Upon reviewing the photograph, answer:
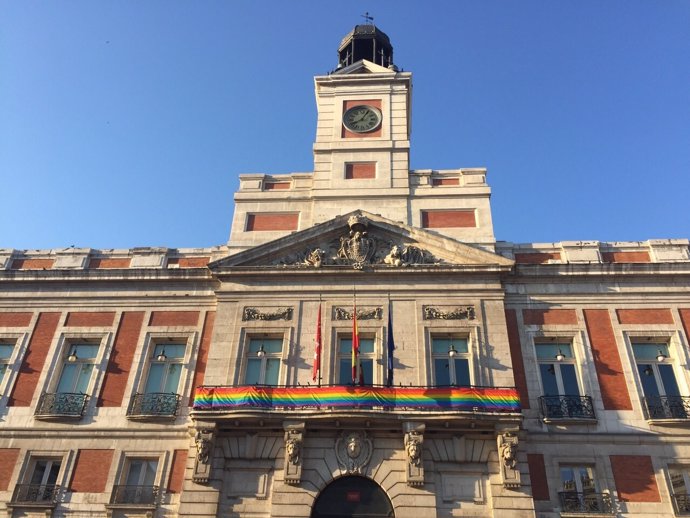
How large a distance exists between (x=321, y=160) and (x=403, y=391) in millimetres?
10105

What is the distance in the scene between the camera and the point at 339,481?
16406 millimetres

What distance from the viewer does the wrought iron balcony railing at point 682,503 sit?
15.7m

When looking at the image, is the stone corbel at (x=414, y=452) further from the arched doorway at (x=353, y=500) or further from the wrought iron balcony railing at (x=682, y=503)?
the wrought iron balcony railing at (x=682, y=503)

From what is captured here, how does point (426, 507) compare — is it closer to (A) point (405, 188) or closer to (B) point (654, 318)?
(B) point (654, 318)

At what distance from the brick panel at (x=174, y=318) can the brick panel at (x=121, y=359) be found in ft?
1.44

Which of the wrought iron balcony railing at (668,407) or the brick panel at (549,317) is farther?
the brick panel at (549,317)

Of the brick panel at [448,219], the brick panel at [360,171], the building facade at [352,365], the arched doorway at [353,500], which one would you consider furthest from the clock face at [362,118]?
the arched doorway at [353,500]

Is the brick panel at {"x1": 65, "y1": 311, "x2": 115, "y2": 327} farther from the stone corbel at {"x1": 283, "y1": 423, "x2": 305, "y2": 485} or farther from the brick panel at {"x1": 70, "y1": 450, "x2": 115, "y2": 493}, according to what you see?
the stone corbel at {"x1": 283, "y1": 423, "x2": 305, "y2": 485}

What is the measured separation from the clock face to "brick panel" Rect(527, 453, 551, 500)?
13.6m

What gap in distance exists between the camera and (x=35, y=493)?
56.0ft

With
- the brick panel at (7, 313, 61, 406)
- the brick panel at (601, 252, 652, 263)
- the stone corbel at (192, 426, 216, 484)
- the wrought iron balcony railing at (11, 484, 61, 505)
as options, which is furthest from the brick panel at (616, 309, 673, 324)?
the brick panel at (7, 313, 61, 406)

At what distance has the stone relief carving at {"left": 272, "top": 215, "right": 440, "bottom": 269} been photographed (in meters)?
19.8

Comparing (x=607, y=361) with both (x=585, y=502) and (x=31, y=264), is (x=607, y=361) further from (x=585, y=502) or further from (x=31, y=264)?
(x=31, y=264)

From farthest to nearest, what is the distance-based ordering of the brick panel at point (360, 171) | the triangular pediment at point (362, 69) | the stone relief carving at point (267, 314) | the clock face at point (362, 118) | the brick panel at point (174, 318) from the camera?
the triangular pediment at point (362, 69)
the clock face at point (362, 118)
the brick panel at point (360, 171)
the brick panel at point (174, 318)
the stone relief carving at point (267, 314)
